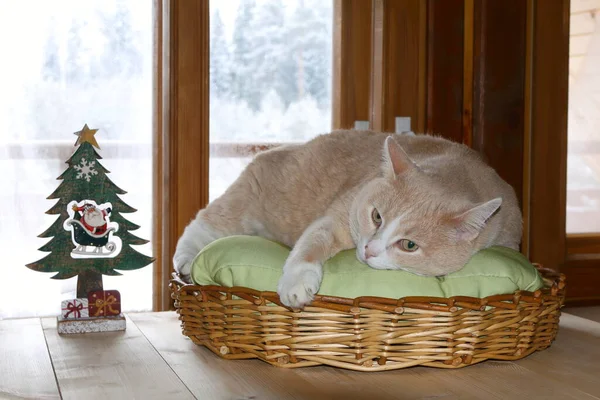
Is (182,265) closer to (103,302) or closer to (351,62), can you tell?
(103,302)

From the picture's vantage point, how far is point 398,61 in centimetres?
285

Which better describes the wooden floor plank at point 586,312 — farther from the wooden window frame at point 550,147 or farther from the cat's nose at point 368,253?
the cat's nose at point 368,253

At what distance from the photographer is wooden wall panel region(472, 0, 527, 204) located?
2670 millimetres

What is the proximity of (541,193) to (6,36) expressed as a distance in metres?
2.02

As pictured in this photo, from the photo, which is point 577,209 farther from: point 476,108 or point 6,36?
point 6,36

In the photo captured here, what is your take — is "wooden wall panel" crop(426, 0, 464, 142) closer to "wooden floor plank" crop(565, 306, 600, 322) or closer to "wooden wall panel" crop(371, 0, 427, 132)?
"wooden wall panel" crop(371, 0, 427, 132)

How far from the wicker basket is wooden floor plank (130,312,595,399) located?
0.03 m

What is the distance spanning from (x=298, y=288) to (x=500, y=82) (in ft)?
5.17

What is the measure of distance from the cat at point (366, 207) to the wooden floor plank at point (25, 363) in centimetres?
41

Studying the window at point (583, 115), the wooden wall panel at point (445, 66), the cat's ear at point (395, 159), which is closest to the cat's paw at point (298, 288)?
the cat's ear at point (395, 159)

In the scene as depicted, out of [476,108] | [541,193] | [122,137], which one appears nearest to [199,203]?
[122,137]

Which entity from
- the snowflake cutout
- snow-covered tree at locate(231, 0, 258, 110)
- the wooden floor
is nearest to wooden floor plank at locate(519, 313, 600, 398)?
the wooden floor

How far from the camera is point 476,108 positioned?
2721 millimetres

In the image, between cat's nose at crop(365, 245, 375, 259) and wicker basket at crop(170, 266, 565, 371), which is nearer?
wicker basket at crop(170, 266, 565, 371)
